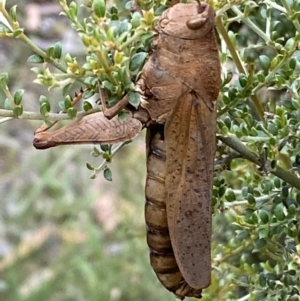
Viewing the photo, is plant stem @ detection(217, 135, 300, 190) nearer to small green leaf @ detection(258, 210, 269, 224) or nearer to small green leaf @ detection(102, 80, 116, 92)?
small green leaf @ detection(258, 210, 269, 224)

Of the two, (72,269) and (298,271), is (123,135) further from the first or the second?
(72,269)

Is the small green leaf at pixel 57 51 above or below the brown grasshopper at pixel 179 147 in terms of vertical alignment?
above

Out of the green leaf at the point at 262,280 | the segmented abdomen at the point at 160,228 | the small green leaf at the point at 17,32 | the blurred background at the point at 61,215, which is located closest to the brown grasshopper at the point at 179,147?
the segmented abdomen at the point at 160,228

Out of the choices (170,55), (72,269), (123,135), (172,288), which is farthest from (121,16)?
(72,269)

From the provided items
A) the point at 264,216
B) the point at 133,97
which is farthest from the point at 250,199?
the point at 133,97

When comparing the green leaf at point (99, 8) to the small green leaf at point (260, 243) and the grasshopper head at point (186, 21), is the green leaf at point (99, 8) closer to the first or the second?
the grasshopper head at point (186, 21)

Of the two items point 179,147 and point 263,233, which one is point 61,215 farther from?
point 263,233
